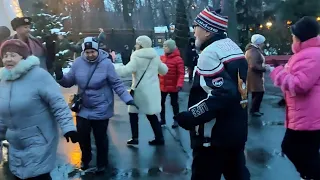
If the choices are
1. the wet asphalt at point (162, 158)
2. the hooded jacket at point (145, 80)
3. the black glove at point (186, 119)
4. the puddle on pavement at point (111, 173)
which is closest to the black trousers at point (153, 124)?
the hooded jacket at point (145, 80)

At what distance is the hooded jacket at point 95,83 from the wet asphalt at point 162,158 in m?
0.82

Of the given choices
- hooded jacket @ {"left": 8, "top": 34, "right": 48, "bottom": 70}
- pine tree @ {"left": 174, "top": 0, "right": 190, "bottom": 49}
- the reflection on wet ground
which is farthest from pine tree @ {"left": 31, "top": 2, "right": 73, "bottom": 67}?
hooded jacket @ {"left": 8, "top": 34, "right": 48, "bottom": 70}

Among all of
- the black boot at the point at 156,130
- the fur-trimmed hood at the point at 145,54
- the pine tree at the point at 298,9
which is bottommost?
the black boot at the point at 156,130

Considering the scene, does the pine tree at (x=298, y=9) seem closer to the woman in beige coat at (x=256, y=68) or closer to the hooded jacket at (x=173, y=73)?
the woman in beige coat at (x=256, y=68)

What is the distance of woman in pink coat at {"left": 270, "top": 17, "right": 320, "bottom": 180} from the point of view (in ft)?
15.5

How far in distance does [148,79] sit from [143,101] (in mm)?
361

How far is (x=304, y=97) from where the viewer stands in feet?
15.8

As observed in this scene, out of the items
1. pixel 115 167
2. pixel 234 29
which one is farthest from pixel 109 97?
pixel 234 29

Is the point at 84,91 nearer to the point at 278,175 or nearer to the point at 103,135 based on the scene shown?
the point at 103,135

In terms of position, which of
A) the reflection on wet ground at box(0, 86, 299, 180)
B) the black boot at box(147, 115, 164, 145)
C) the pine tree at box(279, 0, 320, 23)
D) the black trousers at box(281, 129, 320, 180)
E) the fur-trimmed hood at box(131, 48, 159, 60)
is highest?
the pine tree at box(279, 0, 320, 23)

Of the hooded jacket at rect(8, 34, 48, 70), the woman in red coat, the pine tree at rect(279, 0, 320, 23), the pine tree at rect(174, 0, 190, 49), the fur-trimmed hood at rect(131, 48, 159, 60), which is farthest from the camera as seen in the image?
the pine tree at rect(174, 0, 190, 49)

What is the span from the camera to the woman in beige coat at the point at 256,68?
10.0 m

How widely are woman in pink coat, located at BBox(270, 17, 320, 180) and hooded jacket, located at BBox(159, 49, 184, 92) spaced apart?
404 centimetres

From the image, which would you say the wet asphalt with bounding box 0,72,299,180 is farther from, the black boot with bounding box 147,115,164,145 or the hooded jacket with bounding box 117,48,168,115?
the hooded jacket with bounding box 117,48,168,115
